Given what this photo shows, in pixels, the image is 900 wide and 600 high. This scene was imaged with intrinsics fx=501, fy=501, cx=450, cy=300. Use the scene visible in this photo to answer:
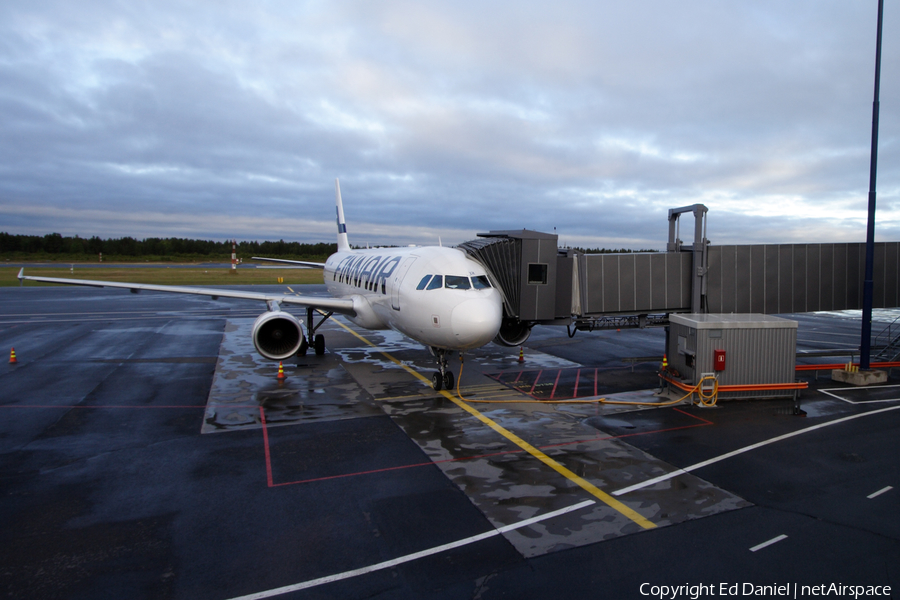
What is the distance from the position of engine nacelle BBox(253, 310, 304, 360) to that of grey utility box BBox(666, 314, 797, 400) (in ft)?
42.5

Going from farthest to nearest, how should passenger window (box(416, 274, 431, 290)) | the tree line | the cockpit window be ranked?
the tree line < passenger window (box(416, 274, 431, 290)) < the cockpit window

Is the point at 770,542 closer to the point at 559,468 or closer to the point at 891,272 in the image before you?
the point at 559,468

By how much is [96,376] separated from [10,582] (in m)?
14.1

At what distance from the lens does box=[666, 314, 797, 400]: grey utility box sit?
50.6 ft

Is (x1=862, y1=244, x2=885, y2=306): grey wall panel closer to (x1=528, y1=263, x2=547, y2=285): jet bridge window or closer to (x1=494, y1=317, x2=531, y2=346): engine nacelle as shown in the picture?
(x1=528, y1=263, x2=547, y2=285): jet bridge window

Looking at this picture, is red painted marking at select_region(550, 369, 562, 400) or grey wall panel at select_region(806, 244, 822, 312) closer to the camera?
red painted marking at select_region(550, 369, 562, 400)

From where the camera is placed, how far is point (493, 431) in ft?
41.7

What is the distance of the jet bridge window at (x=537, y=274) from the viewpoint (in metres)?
18.3

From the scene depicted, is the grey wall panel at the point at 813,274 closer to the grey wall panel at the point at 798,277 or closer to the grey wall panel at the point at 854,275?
the grey wall panel at the point at 798,277

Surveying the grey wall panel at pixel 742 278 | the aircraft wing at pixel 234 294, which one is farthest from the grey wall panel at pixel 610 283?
the aircraft wing at pixel 234 294

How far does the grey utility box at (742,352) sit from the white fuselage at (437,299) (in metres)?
6.24

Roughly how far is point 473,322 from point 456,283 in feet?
5.29

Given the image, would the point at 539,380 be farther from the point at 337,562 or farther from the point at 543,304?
the point at 337,562

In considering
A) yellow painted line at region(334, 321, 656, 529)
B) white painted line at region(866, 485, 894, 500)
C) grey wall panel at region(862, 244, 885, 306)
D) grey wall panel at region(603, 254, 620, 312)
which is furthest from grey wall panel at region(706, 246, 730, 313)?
yellow painted line at region(334, 321, 656, 529)
